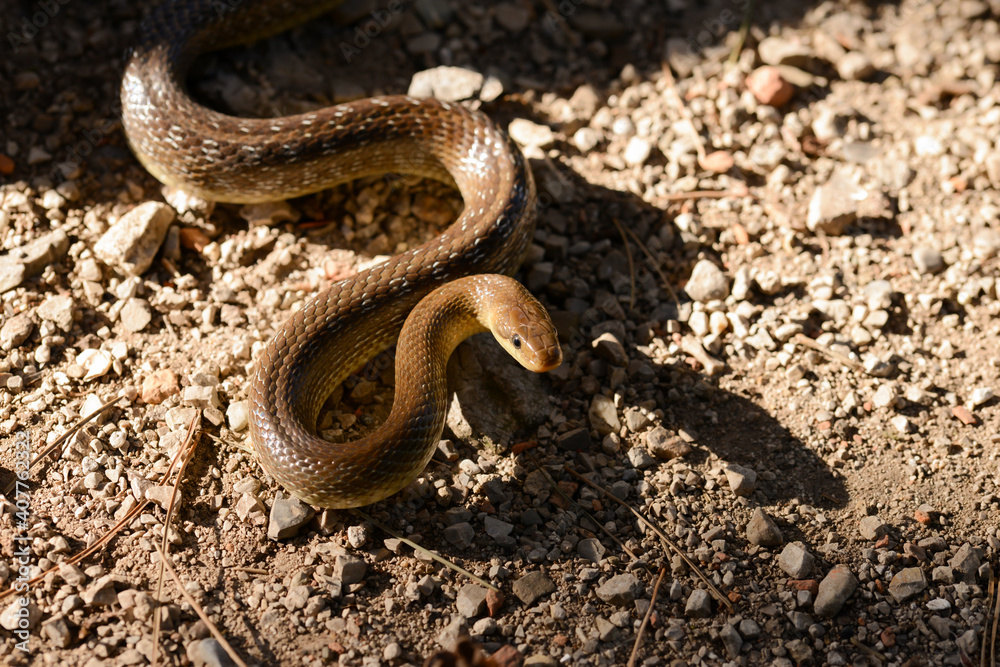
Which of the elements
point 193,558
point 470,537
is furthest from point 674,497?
point 193,558

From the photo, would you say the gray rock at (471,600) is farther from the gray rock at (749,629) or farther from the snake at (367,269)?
the gray rock at (749,629)

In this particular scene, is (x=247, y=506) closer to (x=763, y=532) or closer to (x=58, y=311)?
(x=58, y=311)

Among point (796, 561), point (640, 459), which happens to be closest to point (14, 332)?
point (640, 459)

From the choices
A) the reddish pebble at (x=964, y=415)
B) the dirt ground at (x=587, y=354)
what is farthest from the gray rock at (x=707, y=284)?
the reddish pebble at (x=964, y=415)

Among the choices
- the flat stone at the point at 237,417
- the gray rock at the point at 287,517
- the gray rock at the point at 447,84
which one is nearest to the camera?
the gray rock at the point at 287,517

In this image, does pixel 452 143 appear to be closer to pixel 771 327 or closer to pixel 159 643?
pixel 771 327

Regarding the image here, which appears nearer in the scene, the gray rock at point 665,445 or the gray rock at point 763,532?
the gray rock at point 763,532

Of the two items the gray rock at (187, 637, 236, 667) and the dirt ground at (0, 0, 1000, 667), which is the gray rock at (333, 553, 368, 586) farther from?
the gray rock at (187, 637, 236, 667)
